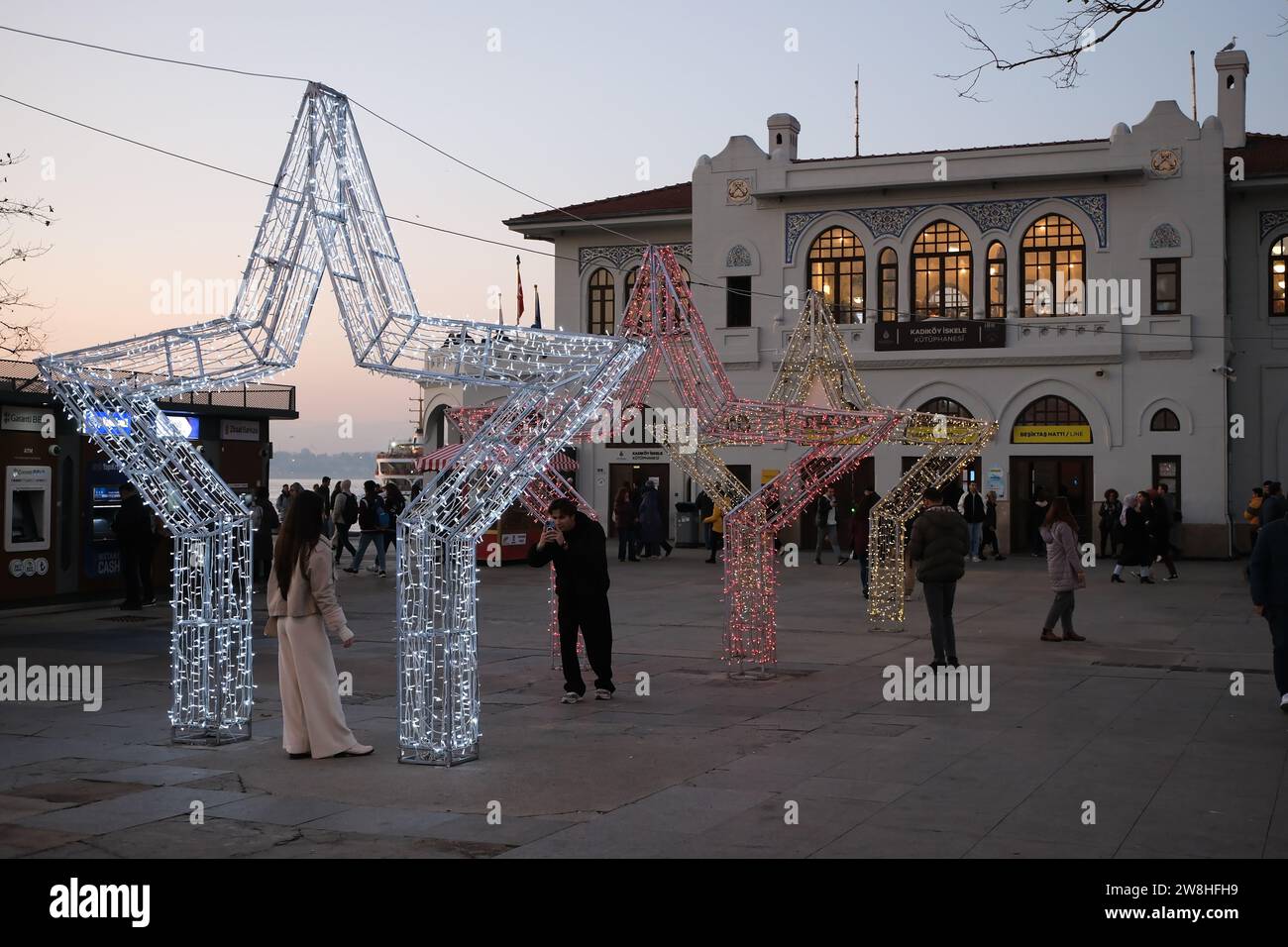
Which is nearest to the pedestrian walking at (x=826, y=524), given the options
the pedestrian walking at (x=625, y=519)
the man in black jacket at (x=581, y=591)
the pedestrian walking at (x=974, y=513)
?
the pedestrian walking at (x=974, y=513)

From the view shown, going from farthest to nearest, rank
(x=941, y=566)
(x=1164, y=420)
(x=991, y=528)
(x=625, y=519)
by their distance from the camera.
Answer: (x=1164, y=420), (x=991, y=528), (x=625, y=519), (x=941, y=566)

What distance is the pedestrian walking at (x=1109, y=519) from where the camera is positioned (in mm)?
28461

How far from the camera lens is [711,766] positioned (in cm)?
834

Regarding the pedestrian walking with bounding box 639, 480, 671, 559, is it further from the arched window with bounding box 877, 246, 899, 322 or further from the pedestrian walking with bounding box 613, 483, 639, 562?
the arched window with bounding box 877, 246, 899, 322

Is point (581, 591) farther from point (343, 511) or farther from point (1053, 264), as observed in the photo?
point (1053, 264)

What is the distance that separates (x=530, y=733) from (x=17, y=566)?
1034 centimetres

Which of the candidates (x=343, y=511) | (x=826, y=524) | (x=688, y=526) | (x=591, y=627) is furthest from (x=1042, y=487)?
(x=591, y=627)

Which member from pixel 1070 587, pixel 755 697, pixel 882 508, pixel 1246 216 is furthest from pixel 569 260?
pixel 755 697

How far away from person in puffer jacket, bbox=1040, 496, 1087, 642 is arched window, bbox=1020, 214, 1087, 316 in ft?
59.4

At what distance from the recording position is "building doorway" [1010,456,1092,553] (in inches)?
1238

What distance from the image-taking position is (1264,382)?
3134 centimetres

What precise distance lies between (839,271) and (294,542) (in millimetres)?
26296

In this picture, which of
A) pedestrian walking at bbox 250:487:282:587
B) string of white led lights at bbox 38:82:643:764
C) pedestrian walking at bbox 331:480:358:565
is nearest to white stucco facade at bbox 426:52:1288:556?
pedestrian walking at bbox 331:480:358:565
